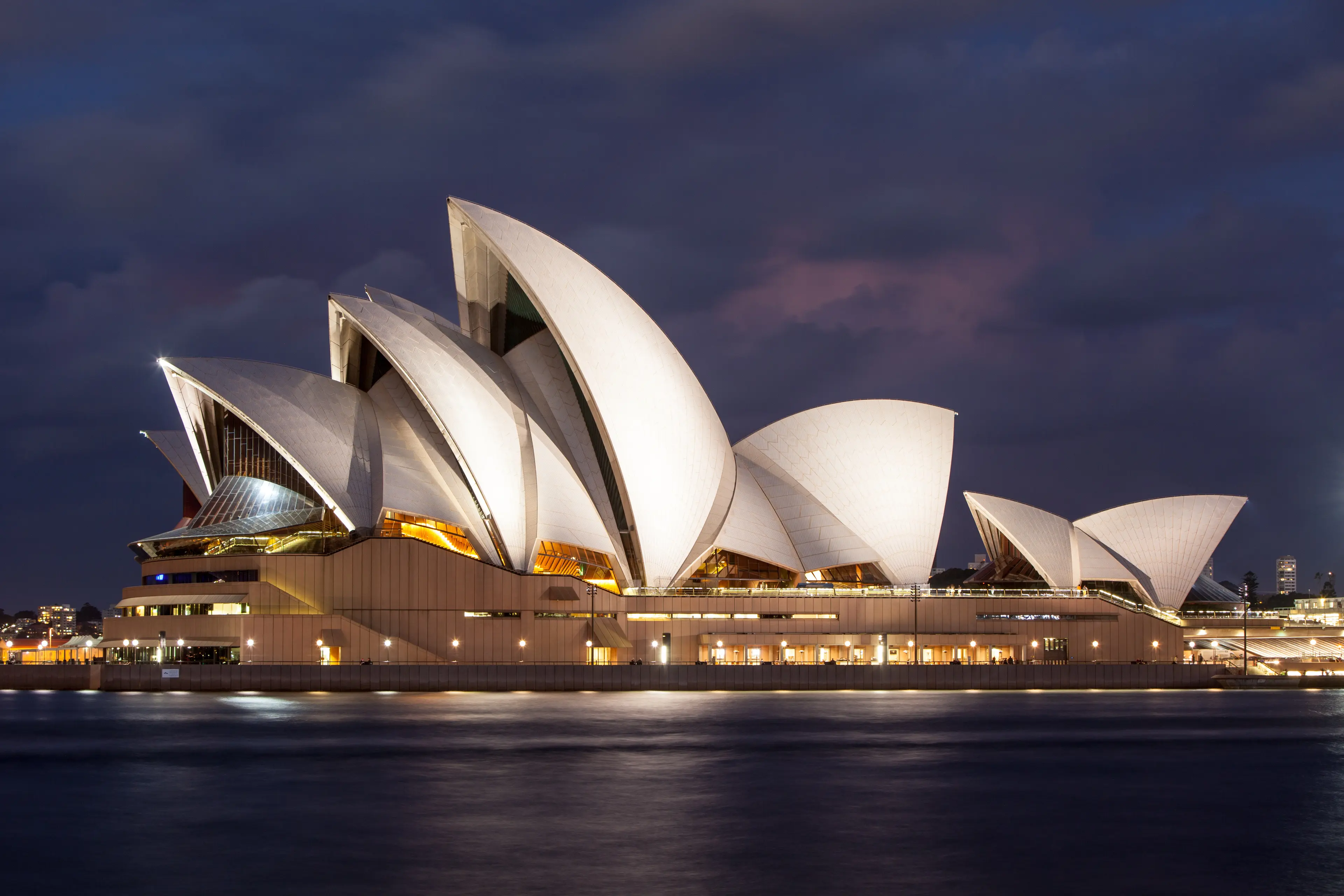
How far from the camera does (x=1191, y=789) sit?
25.0m

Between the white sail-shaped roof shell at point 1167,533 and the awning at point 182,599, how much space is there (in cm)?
4548

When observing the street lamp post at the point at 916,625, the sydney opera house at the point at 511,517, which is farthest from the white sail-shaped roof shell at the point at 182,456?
the street lamp post at the point at 916,625

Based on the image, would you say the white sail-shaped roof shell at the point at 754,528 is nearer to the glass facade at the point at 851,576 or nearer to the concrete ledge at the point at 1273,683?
the glass facade at the point at 851,576

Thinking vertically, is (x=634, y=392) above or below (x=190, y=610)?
above

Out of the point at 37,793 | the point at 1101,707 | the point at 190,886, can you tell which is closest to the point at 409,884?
the point at 190,886

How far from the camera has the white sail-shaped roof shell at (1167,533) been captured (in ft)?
249

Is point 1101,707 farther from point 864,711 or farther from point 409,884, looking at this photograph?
point 409,884

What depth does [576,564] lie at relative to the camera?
196 ft

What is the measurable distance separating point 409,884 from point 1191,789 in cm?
1546

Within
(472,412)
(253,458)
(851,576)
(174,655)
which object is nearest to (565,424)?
(472,412)

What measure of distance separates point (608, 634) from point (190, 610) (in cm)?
1763

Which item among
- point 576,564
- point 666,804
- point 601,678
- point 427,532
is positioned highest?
point 427,532

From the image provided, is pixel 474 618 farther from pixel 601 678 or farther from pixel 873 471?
pixel 873 471

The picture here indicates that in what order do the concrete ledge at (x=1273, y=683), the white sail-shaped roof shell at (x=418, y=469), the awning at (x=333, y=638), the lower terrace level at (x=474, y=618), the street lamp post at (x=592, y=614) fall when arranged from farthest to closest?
1. the concrete ledge at (x=1273, y=683)
2. the street lamp post at (x=592, y=614)
3. the white sail-shaped roof shell at (x=418, y=469)
4. the lower terrace level at (x=474, y=618)
5. the awning at (x=333, y=638)
